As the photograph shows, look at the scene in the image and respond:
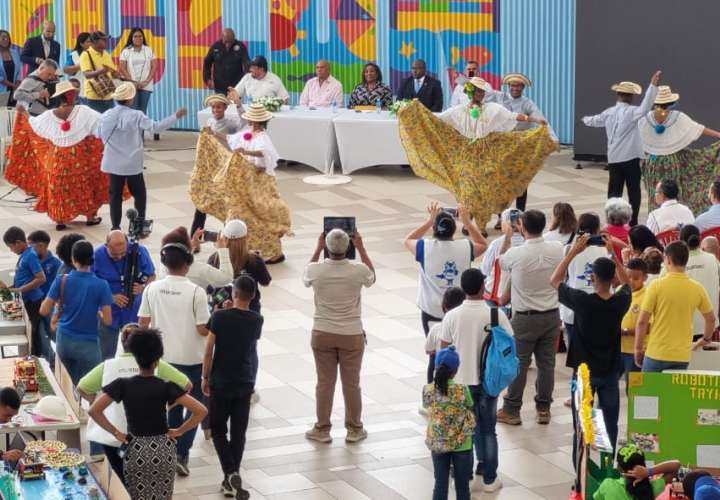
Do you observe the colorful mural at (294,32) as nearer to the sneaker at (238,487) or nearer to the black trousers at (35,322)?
the black trousers at (35,322)

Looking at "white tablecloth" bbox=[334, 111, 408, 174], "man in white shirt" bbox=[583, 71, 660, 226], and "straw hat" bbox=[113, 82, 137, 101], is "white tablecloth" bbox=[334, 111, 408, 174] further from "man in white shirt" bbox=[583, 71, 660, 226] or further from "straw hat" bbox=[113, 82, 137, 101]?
"straw hat" bbox=[113, 82, 137, 101]

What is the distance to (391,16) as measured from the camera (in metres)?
22.5

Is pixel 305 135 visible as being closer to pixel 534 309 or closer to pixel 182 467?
pixel 534 309

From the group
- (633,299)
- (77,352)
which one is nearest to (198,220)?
(77,352)

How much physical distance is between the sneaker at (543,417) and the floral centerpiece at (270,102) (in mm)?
10011

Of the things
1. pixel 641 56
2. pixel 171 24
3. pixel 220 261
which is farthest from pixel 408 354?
pixel 171 24

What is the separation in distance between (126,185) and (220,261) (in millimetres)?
7619

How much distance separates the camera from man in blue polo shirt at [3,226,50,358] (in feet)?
37.5

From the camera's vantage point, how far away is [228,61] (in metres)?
22.2

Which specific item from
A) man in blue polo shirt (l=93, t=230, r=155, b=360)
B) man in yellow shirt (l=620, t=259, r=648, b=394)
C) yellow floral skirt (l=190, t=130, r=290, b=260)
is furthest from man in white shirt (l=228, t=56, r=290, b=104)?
man in yellow shirt (l=620, t=259, r=648, b=394)

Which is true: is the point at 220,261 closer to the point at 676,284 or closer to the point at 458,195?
the point at 676,284

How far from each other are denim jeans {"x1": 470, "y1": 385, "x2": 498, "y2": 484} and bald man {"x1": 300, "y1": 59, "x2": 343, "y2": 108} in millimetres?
11596

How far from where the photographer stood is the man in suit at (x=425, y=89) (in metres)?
20.5

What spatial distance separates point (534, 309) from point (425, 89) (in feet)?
33.2
